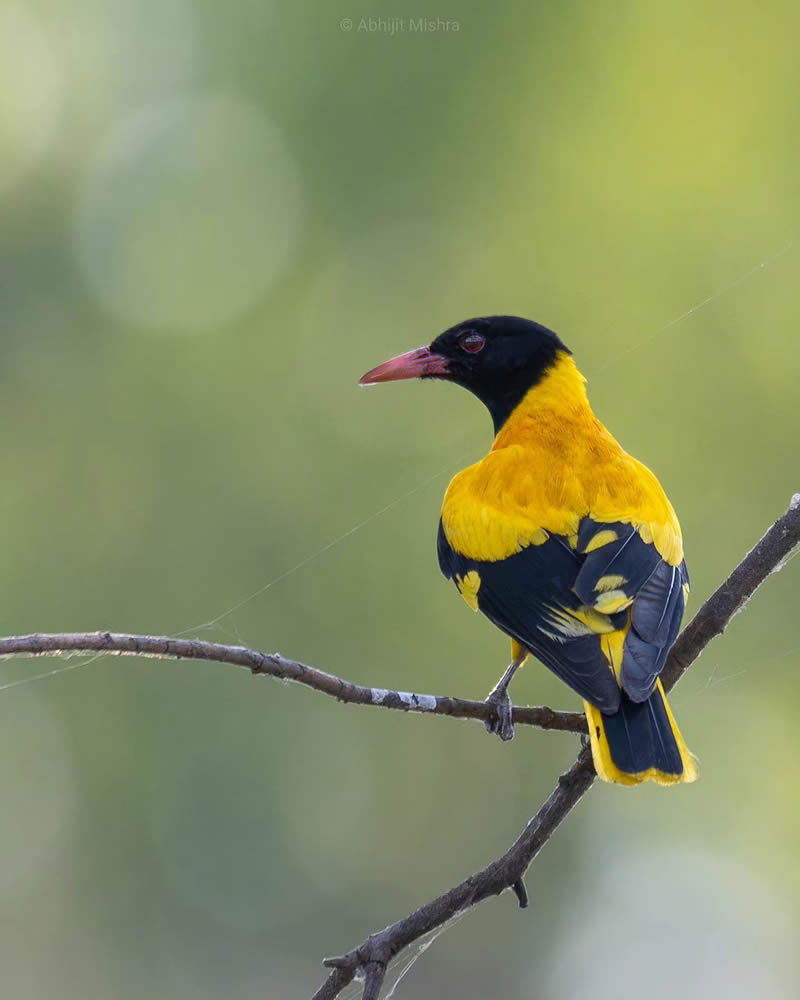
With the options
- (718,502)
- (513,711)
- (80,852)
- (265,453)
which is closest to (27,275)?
(265,453)

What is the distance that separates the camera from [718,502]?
25.8 ft

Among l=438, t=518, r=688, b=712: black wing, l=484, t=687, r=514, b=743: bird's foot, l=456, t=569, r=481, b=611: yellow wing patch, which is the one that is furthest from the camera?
l=456, t=569, r=481, b=611: yellow wing patch

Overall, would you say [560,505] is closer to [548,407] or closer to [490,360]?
[548,407]

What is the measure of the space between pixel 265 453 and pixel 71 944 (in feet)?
11.1

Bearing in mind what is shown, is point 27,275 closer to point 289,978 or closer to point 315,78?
point 315,78

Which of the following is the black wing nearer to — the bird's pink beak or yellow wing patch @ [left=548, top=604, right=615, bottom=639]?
yellow wing patch @ [left=548, top=604, right=615, bottom=639]

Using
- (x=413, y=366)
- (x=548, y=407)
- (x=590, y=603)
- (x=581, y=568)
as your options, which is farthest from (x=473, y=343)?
(x=590, y=603)

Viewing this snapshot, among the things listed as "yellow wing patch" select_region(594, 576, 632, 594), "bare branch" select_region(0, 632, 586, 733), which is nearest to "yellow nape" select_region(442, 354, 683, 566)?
"yellow wing patch" select_region(594, 576, 632, 594)

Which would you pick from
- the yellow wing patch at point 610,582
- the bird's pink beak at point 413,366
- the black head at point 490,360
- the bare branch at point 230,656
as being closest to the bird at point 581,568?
the yellow wing patch at point 610,582

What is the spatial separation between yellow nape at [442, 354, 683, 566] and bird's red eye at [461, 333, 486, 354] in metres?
0.59

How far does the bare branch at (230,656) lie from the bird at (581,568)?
0.25m

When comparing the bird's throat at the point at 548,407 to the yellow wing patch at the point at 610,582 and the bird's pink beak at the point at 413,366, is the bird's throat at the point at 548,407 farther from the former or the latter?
the yellow wing patch at the point at 610,582

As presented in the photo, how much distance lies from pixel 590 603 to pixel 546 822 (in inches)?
27.3

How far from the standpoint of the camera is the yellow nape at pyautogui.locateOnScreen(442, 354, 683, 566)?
3.71 m
